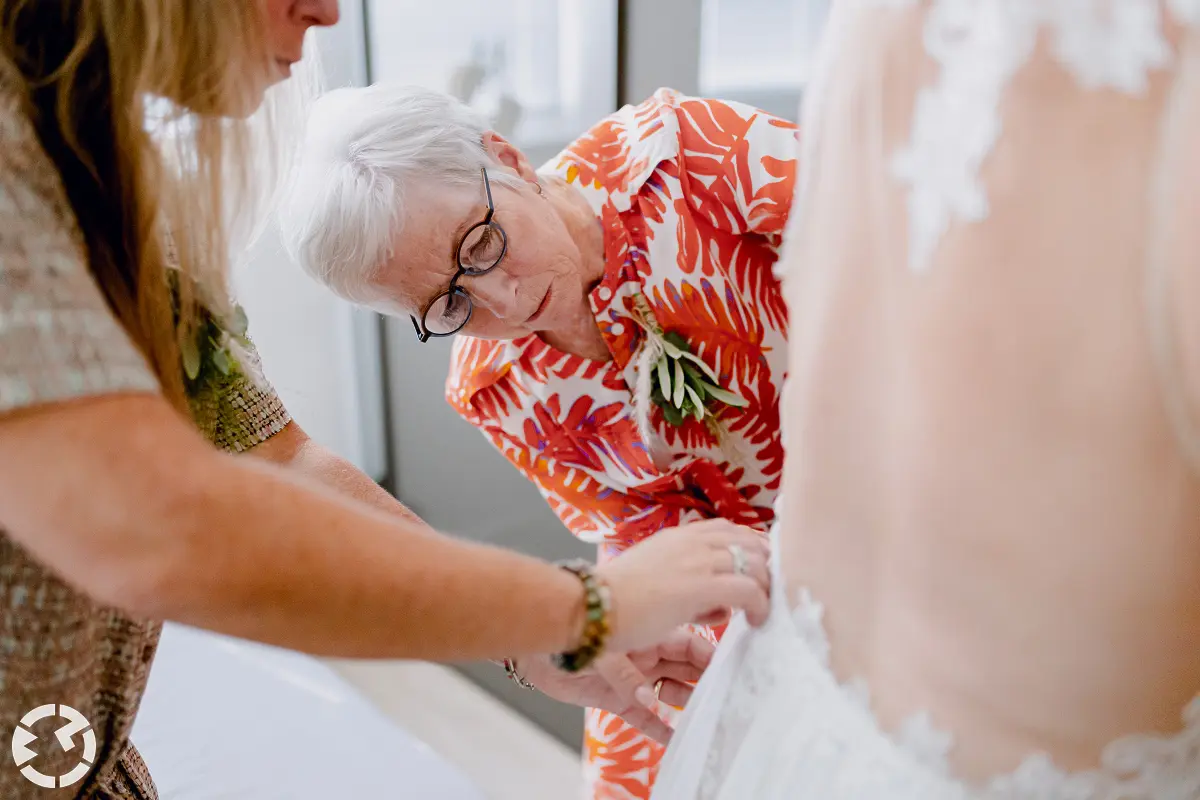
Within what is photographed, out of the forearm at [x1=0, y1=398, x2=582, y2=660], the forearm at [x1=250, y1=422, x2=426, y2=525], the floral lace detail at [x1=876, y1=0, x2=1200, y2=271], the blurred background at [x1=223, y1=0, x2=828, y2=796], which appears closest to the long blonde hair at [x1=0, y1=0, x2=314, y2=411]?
the forearm at [x1=0, y1=398, x2=582, y2=660]

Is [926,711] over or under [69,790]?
over

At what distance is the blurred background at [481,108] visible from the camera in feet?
5.00

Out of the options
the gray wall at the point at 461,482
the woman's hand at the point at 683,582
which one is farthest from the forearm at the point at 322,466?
the gray wall at the point at 461,482

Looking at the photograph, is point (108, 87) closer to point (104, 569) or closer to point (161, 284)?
point (161, 284)

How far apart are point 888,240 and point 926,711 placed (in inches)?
11.8

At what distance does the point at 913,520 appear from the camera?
0.58 meters

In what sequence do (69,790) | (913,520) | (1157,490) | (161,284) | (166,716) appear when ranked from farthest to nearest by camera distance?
(166,716) → (69,790) → (161,284) → (913,520) → (1157,490)

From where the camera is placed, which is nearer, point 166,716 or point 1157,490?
point 1157,490

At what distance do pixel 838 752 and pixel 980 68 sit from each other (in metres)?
0.44

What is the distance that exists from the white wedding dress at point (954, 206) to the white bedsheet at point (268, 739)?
1.04m

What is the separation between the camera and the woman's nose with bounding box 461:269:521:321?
4.05 ft

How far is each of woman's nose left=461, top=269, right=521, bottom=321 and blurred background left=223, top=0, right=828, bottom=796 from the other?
0.55m

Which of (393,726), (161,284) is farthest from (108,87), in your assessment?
(393,726)

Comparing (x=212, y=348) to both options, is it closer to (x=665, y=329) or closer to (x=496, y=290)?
(x=496, y=290)
